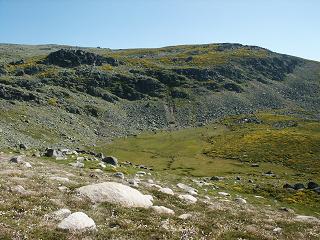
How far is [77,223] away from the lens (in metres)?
22.3

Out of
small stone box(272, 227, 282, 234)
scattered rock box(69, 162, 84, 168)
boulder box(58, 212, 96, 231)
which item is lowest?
scattered rock box(69, 162, 84, 168)

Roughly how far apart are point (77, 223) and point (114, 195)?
260 inches

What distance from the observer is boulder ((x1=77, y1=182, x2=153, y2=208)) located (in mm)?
28266

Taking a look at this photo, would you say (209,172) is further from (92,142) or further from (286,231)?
(286,231)

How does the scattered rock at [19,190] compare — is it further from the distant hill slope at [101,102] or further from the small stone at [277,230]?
the distant hill slope at [101,102]

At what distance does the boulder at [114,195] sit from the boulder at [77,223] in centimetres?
465

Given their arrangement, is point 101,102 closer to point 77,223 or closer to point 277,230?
point 277,230

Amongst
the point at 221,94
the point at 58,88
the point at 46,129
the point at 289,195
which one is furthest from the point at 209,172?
the point at 221,94

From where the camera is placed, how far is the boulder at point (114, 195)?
2827cm

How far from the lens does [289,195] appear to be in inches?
2162

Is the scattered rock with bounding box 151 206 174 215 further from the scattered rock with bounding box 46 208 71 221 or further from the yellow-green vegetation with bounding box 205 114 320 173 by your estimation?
the yellow-green vegetation with bounding box 205 114 320 173

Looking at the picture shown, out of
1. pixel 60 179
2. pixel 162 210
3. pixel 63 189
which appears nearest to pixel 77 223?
pixel 162 210

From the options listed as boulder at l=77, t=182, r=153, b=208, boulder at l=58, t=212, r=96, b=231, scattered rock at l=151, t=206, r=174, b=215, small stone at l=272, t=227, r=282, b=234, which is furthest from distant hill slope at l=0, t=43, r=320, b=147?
small stone at l=272, t=227, r=282, b=234

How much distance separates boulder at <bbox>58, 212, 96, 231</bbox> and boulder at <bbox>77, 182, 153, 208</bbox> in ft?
15.3
